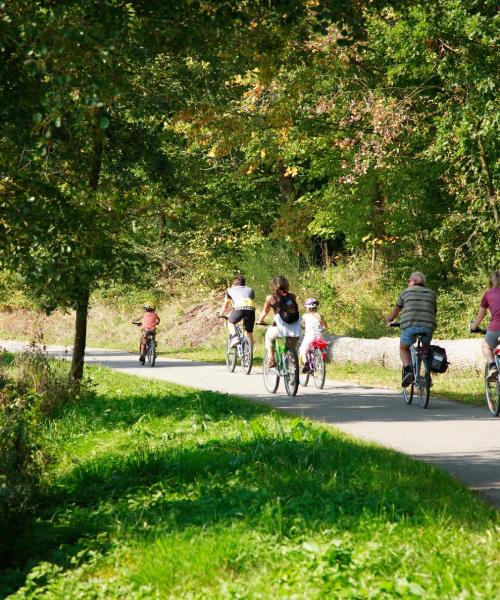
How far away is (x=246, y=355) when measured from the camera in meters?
21.2

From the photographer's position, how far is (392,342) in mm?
21469

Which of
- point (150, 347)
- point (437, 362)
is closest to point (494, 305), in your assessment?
point (437, 362)

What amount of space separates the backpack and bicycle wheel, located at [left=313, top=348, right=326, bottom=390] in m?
0.90

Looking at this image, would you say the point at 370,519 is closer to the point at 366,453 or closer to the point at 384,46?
the point at 366,453

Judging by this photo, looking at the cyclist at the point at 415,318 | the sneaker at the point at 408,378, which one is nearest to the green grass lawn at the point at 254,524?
the sneaker at the point at 408,378

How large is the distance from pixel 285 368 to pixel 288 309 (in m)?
0.94

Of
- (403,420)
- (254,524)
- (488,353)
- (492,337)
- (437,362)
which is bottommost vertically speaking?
(254,524)

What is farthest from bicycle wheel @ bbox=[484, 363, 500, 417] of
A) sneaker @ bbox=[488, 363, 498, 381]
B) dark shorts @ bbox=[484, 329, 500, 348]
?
dark shorts @ bbox=[484, 329, 500, 348]

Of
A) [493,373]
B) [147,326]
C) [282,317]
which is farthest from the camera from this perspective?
[147,326]

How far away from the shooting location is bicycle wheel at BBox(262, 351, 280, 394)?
658 inches

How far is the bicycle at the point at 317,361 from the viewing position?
670 inches

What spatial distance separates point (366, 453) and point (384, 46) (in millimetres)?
14970

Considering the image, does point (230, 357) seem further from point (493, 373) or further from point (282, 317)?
point (493, 373)

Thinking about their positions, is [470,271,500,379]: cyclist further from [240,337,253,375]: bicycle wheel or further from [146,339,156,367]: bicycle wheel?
[146,339,156,367]: bicycle wheel
